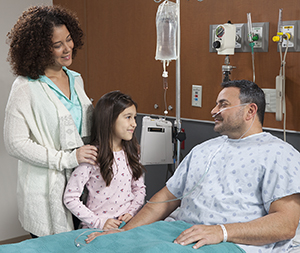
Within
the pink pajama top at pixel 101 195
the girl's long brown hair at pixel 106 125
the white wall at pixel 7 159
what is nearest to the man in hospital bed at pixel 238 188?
the pink pajama top at pixel 101 195

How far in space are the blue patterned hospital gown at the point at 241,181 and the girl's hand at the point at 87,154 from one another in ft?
1.55

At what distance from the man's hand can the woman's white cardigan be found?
2.13 ft

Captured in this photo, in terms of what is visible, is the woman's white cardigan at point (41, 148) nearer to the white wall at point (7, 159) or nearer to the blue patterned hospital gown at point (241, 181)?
the blue patterned hospital gown at point (241, 181)

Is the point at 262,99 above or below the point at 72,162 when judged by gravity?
above

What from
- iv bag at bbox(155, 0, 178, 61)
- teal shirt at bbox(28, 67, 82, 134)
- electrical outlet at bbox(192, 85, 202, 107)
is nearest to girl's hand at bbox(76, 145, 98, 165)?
teal shirt at bbox(28, 67, 82, 134)

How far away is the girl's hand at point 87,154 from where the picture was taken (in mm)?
1821

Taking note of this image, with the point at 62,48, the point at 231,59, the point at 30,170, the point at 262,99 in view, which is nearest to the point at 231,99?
the point at 262,99

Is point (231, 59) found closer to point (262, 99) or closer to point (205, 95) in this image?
point (205, 95)

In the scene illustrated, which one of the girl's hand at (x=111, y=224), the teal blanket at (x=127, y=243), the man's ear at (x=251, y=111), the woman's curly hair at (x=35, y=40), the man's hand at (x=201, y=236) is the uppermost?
the woman's curly hair at (x=35, y=40)

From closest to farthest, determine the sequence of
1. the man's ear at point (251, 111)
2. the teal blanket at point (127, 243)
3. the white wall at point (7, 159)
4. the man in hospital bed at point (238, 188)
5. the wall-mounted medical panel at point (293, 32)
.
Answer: the teal blanket at point (127, 243), the man in hospital bed at point (238, 188), the man's ear at point (251, 111), the wall-mounted medical panel at point (293, 32), the white wall at point (7, 159)

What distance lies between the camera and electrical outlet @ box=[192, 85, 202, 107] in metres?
2.59

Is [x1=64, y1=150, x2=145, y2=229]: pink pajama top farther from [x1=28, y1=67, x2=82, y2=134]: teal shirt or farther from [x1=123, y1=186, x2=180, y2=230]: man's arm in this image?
[x1=28, y1=67, x2=82, y2=134]: teal shirt

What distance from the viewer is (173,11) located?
7.25 ft

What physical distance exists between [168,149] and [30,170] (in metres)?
0.95
